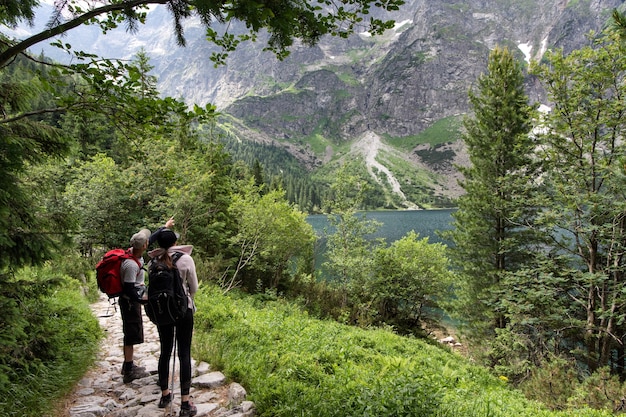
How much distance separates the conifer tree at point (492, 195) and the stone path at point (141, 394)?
13557 millimetres

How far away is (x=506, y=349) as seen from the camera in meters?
12.8

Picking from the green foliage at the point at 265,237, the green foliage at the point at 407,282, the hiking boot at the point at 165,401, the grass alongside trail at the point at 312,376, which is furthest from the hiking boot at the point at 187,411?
the green foliage at the point at 407,282

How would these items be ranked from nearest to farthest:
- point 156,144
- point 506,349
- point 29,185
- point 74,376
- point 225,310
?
point 29,185 → point 74,376 → point 225,310 → point 506,349 → point 156,144

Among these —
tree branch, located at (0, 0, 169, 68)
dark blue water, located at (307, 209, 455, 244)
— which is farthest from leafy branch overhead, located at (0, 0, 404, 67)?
dark blue water, located at (307, 209, 455, 244)

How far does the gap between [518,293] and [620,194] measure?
4.81m

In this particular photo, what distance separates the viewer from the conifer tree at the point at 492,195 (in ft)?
49.5

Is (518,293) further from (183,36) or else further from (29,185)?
(29,185)

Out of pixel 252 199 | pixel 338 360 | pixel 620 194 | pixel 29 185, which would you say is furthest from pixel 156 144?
pixel 620 194

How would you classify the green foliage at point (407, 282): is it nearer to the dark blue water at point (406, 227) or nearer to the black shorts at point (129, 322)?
the dark blue water at point (406, 227)

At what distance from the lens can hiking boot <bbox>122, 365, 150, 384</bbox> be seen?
5.02 metres

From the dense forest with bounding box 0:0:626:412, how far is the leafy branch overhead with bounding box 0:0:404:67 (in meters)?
0.04

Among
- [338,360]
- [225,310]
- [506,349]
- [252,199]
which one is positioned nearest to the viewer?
[338,360]

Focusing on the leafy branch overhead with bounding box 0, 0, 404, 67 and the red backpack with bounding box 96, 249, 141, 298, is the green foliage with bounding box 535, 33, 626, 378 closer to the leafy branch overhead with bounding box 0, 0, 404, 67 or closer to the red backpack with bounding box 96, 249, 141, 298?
the leafy branch overhead with bounding box 0, 0, 404, 67

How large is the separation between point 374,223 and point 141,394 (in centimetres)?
1889
